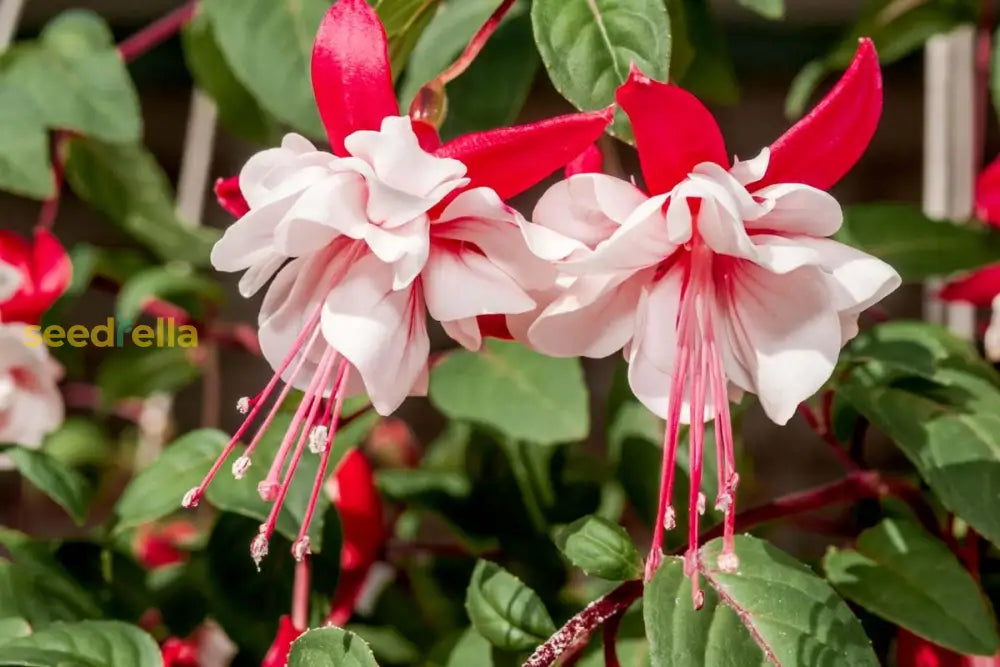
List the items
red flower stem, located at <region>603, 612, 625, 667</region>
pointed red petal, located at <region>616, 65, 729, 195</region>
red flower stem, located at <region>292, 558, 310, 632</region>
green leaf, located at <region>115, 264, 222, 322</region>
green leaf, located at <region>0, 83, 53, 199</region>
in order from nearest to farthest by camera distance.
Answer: pointed red petal, located at <region>616, 65, 729, 195</region>, red flower stem, located at <region>603, 612, 625, 667</region>, red flower stem, located at <region>292, 558, 310, 632</region>, green leaf, located at <region>0, 83, 53, 199</region>, green leaf, located at <region>115, 264, 222, 322</region>

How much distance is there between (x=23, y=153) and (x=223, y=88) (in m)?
0.18

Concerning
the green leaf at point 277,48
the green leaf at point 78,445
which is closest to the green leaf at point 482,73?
the green leaf at point 277,48

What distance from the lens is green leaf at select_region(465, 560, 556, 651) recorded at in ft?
1.42

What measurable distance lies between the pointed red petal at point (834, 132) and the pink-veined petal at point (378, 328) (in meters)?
0.14

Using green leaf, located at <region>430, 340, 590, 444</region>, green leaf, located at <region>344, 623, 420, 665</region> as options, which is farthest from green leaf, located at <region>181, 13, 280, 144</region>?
green leaf, located at <region>344, 623, 420, 665</region>

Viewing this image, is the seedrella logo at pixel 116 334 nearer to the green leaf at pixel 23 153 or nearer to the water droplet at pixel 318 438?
the green leaf at pixel 23 153

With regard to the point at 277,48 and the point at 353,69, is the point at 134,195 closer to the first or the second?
the point at 277,48

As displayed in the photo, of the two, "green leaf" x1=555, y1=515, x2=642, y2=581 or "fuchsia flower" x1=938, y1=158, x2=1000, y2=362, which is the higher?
"green leaf" x1=555, y1=515, x2=642, y2=581

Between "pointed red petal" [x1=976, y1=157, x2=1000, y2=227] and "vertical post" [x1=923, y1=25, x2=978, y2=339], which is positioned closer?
"pointed red petal" [x1=976, y1=157, x2=1000, y2=227]

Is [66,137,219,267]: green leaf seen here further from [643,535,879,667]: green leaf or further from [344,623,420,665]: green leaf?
[643,535,879,667]: green leaf

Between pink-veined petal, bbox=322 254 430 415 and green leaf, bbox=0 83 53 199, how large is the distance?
14.7 inches

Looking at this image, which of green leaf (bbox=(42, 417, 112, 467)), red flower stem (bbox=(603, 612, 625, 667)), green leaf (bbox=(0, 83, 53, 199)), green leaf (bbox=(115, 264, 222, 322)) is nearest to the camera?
red flower stem (bbox=(603, 612, 625, 667))

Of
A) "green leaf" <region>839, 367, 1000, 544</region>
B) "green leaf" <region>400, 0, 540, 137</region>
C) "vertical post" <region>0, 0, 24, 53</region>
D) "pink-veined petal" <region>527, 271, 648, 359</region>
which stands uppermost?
"vertical post" <region>0, 0, 24, 53</region>

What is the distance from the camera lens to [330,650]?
0.38m
